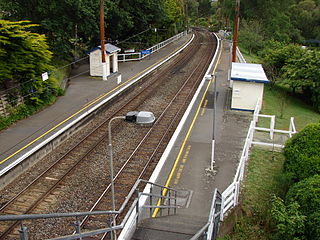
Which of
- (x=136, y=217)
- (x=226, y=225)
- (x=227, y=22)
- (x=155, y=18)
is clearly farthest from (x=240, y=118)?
(x=227, y=22)

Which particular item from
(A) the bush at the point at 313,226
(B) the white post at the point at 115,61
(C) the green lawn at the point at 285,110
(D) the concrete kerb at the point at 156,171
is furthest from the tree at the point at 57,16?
(A) the bush at the point at 313,226

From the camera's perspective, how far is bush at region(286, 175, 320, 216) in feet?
32.1

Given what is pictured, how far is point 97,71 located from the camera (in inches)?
1233

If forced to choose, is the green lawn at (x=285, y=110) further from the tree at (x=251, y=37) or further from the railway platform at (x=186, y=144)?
the tree at (x=251, y=37)

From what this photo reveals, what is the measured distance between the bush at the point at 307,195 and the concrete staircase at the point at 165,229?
2922mm

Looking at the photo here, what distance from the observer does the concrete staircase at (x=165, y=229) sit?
838cm

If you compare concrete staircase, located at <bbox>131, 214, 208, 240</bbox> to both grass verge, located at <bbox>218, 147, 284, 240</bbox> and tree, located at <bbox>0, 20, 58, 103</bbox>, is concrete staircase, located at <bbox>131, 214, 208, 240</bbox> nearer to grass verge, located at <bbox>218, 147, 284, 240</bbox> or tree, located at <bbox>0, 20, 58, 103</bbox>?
grass verge, located at <bbox>218, 147, 284, 240</bbox>

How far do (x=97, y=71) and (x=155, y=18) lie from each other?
53.6ft

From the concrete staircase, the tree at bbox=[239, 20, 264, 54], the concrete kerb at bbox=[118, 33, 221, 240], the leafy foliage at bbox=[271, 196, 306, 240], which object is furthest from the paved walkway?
the tree at bbox=[239, 20, 264, 54]

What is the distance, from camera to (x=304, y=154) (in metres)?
12.2

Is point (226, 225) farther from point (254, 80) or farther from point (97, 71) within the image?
point (97, 71)

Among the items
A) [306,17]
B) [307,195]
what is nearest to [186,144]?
[307,195]

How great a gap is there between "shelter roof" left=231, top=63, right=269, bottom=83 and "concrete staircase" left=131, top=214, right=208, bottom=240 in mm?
14593

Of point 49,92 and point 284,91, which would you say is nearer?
point 49,92
